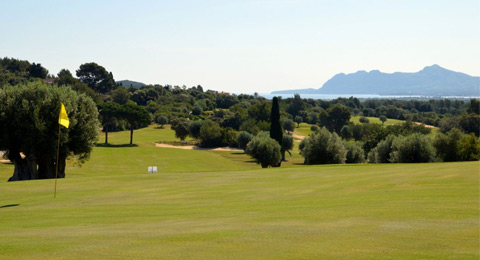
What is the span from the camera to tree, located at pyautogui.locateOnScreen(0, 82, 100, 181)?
43.1 metres

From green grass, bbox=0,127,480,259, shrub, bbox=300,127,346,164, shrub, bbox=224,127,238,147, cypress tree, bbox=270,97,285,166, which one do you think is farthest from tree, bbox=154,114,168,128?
green grass, bbox=0,127,480,259

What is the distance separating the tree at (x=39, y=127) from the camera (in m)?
43.1

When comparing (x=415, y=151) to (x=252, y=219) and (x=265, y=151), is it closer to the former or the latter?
(x=265, y=151)

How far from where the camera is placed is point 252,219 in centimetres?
1598

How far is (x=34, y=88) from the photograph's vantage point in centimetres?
4556

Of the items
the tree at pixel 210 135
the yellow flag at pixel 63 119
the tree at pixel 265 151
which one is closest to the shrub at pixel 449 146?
the tree at pixel 265 151

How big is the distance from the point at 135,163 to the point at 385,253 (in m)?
78.6

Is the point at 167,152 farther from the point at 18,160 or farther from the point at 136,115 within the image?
the point at 18,160

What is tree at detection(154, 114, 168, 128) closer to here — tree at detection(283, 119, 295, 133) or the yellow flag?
tree at detection(283, 119, 295, 133)

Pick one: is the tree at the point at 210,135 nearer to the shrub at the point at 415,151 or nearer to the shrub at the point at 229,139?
the shrub at the point at 229,139

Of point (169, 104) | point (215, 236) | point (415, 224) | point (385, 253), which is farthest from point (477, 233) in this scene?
point (169, 104)

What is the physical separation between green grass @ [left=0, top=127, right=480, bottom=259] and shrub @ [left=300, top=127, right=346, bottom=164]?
41.2m

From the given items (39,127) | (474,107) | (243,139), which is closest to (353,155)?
(243,139)

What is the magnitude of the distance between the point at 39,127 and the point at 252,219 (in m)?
32.7
